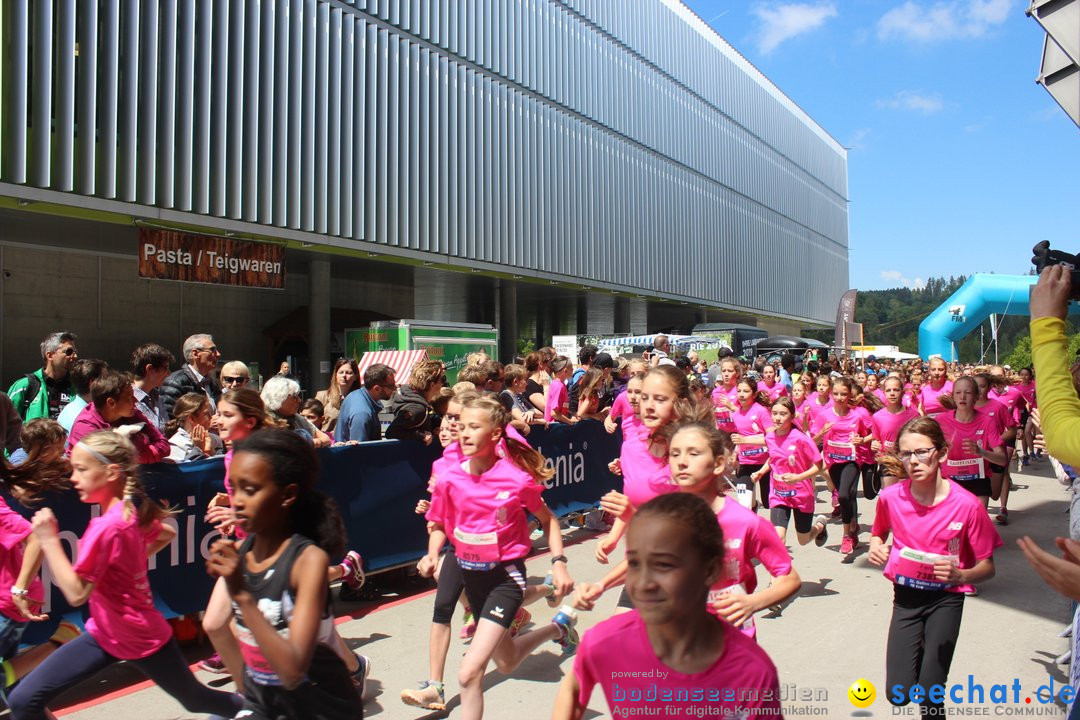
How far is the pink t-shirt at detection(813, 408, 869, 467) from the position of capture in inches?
342

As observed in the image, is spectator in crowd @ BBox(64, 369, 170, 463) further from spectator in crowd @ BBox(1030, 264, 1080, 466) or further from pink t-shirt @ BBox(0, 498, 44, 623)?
spectator in crowd @ BBox(1030, 264, 1080, 466)

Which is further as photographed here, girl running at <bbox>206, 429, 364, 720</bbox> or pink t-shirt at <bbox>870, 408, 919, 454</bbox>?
pink t-shirt at <bbox>870, 408, 919, 454</bbox>

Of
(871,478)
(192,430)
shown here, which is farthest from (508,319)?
(192,430)

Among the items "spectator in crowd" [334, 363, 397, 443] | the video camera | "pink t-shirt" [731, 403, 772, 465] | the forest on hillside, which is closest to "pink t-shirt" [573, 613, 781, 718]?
the video camera

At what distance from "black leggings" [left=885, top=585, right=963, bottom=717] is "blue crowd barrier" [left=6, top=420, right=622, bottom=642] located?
12.4 ft

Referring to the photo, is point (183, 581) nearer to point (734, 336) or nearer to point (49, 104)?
point (49, 104)

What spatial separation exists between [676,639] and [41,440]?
4.02m

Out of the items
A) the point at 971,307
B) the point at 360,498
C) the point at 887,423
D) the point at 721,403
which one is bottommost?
the point at 360,498

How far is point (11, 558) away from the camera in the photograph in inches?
146

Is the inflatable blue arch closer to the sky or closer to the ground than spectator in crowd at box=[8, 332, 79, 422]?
closer to the sky

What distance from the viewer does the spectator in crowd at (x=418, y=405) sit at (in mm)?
6824

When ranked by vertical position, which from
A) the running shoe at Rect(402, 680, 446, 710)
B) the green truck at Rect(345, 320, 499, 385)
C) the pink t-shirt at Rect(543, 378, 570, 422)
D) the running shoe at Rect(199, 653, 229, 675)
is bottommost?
the running shoe at Rect(199, 653, 229, 675)

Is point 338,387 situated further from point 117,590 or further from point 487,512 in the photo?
point 117,590

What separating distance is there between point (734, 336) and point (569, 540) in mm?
25296
